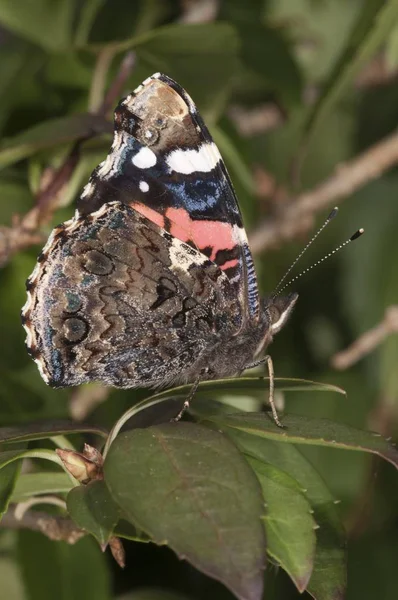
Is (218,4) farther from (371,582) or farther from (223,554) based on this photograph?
(223,554)

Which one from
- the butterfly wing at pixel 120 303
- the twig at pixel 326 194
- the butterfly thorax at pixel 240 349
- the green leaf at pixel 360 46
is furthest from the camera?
the twig at pixel 326 194

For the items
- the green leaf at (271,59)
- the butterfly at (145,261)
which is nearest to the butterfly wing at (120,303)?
the butterfly at (145,261)

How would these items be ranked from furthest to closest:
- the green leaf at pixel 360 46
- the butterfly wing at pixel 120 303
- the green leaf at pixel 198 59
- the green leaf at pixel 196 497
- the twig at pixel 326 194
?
the twig at pixel 326 194 → the green leaf at pixel 198 59 → the green leaf at pixel 360 46 → the butterfly wing at pixel 120 303 → the green leaf at pixel 196 497

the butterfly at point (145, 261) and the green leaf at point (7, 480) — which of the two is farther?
the butterfly at point (145, 261)

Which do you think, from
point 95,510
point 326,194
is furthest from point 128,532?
point 326,194

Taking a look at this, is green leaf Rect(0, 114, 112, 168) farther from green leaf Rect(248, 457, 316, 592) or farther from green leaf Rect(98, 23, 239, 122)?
green leaf Rect(248, 457, 316, 592)

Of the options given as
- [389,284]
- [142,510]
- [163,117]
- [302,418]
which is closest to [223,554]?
[142,510]

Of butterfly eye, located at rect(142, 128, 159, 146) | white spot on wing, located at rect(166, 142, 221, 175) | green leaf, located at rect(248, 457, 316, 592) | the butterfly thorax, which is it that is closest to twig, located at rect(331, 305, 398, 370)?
the butterfly thorax

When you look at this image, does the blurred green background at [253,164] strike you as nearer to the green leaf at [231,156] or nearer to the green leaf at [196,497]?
the green leaf at [231,156]
